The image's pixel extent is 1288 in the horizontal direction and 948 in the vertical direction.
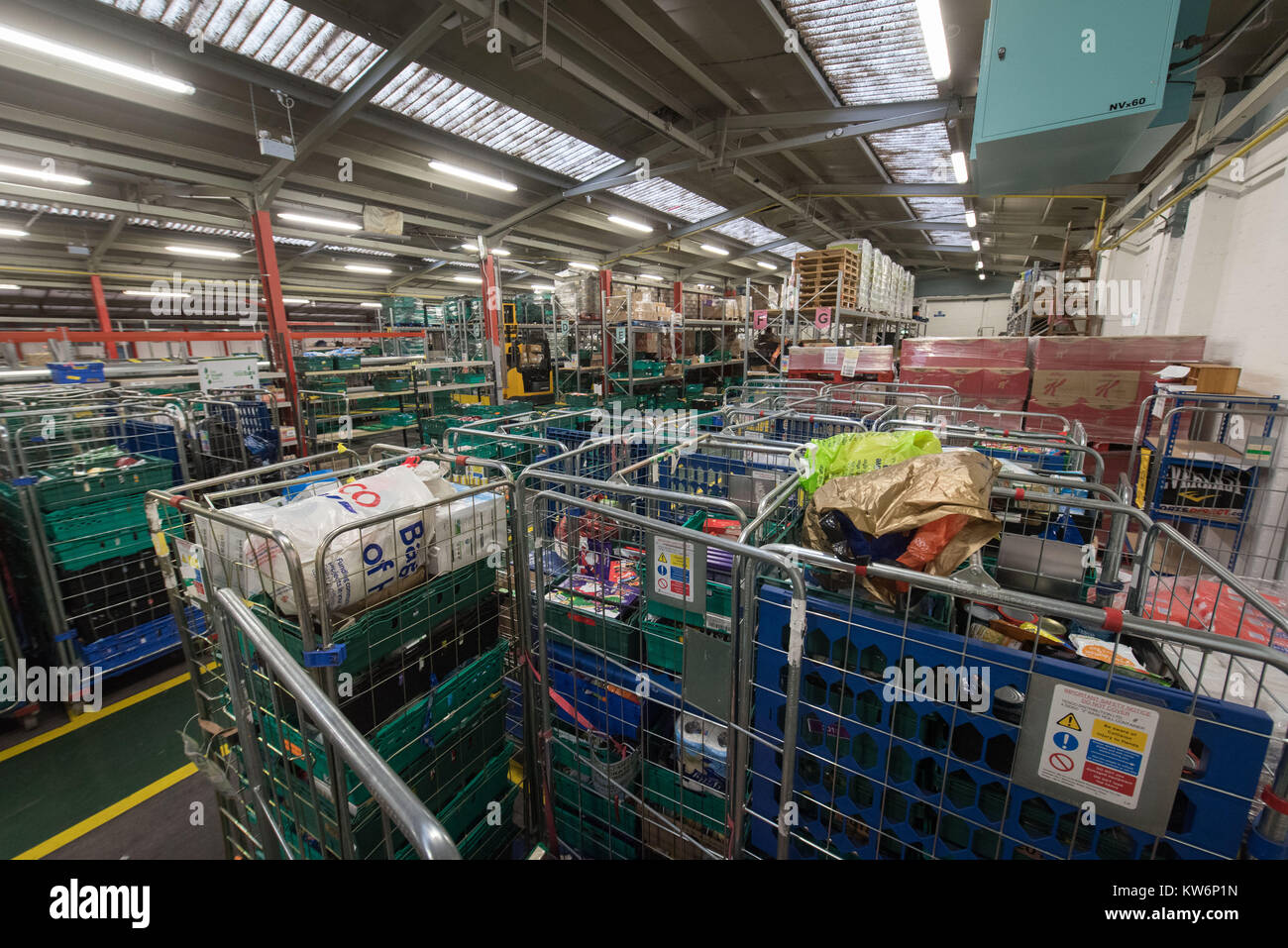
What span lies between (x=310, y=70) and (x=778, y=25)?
5.68 metres

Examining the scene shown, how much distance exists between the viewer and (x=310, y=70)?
238 inches

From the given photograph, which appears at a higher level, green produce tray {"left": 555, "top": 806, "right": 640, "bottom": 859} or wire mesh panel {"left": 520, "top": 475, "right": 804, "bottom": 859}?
wire mesh panel {"left": 520, "top": 475, "right": 804, "bottom": 859}

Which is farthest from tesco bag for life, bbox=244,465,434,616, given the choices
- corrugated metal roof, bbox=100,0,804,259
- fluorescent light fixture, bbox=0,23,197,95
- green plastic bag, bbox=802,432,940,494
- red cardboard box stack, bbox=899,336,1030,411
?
red cardboard box stack, bbox=899,336,1030,411

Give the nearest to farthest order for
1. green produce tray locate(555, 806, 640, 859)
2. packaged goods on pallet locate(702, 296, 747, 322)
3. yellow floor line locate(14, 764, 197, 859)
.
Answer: green produce tray locate(555, 806, 640, 859)
yellow floor line locate(14, 764, 197, 859)
packaged goods on pallet locate(702, 296, 747, 322)

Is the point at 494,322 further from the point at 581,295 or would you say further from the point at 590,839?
the point at 590,839

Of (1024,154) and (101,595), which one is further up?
(1024,154)

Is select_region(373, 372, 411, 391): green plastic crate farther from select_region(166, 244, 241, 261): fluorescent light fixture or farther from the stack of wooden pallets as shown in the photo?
the stack of wooden pallets

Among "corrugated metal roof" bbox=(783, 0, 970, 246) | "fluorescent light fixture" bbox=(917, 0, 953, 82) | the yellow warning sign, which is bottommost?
the yellow warning sign

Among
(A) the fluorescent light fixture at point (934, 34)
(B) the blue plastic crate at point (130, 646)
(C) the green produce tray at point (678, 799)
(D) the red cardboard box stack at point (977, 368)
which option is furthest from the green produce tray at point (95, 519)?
(D) the red cardboard box stack at point (977, 368)

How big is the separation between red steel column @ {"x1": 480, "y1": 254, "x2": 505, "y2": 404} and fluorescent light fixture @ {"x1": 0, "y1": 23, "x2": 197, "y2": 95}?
5.32 meters

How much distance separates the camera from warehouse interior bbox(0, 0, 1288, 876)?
1.50 metres

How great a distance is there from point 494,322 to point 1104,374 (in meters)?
10.1
